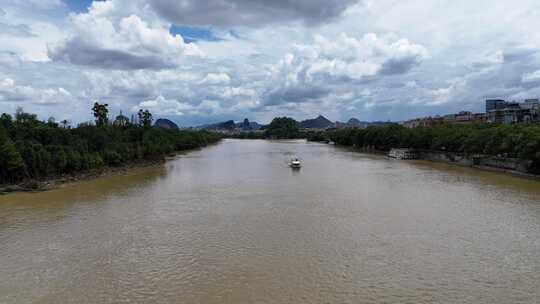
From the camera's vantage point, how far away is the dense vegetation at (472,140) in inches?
1219

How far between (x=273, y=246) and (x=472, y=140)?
32570mm

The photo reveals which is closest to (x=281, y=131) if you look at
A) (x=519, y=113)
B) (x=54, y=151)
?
(x=519, y=113)

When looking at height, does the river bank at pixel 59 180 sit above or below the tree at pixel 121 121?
below

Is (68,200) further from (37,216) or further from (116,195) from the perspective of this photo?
(37,216)

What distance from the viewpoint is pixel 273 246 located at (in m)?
13.5

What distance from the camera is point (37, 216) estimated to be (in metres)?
18.5

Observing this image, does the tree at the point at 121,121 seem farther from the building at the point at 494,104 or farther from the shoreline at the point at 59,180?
the building at the point at 494,104

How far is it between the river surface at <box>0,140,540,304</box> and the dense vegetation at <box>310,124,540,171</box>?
25.3 feet

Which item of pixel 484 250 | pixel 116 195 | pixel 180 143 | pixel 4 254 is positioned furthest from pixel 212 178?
pixel 180 143

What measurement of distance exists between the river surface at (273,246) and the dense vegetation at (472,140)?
772 centimetres

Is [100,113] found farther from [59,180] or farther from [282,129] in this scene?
[282,129]

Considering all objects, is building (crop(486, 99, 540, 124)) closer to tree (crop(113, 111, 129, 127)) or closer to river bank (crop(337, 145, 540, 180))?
river bank (crop(337, 145, 540, 180))

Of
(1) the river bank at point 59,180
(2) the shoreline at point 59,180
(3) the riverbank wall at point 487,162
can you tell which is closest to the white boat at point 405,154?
(3) the riverbank wall at point 487,162

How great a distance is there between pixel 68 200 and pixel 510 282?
20859 millimetres
